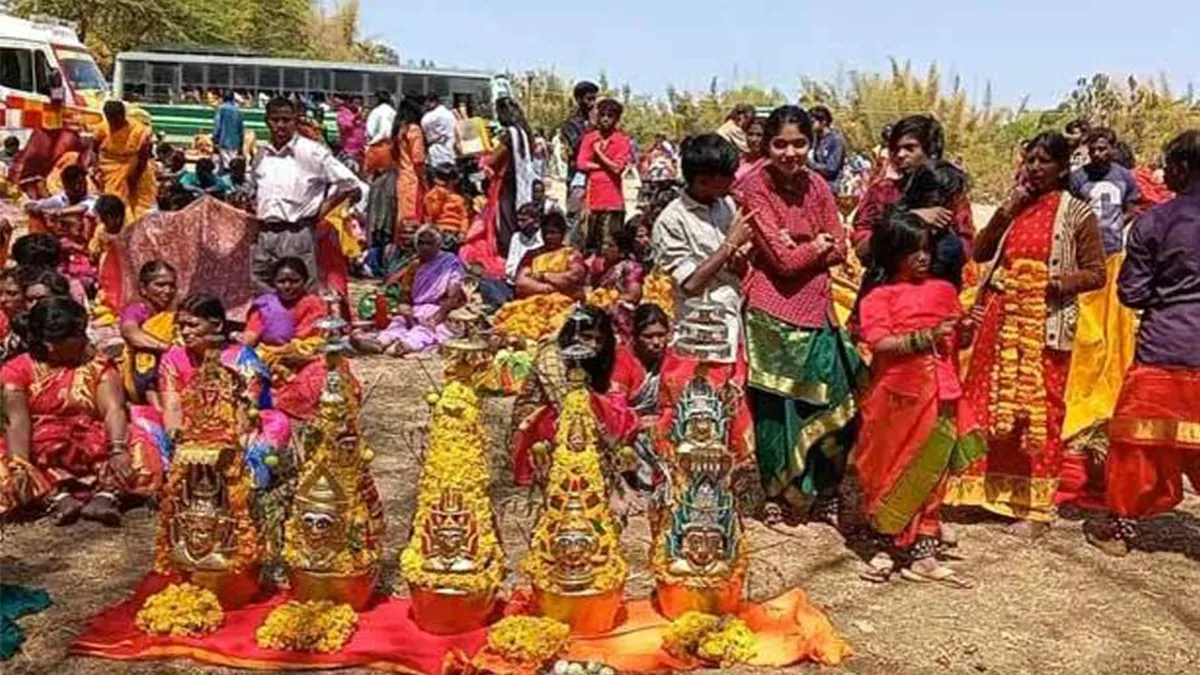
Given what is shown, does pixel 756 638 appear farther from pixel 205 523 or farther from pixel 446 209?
pixel 446 209

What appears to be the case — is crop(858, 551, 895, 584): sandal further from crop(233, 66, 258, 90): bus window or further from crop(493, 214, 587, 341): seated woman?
crop(233, 66, 258, 90): bus window

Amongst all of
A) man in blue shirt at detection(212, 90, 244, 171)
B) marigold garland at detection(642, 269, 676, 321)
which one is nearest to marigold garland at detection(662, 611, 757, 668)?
marigold garland at detection(642, 269, 676, 321)

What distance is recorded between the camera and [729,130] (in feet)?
31.7

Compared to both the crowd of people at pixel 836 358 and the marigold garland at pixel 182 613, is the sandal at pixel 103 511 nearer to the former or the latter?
the crowd of people at pixel 836 358

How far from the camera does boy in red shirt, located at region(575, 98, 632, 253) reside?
9672 mm

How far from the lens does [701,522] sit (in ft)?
12.6

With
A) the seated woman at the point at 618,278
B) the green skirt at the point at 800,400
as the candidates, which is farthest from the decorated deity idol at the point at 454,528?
the seated woman at the point at 618,278

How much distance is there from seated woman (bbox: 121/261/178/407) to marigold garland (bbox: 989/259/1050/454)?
332 cm

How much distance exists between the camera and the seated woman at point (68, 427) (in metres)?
4.89

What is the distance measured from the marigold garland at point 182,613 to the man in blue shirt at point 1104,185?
5.34m

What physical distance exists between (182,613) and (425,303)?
4957mm

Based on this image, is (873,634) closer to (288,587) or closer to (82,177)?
(288,587)

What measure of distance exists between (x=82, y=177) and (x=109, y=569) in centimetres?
624

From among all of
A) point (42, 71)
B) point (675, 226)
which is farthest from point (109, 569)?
point (42, 71)
